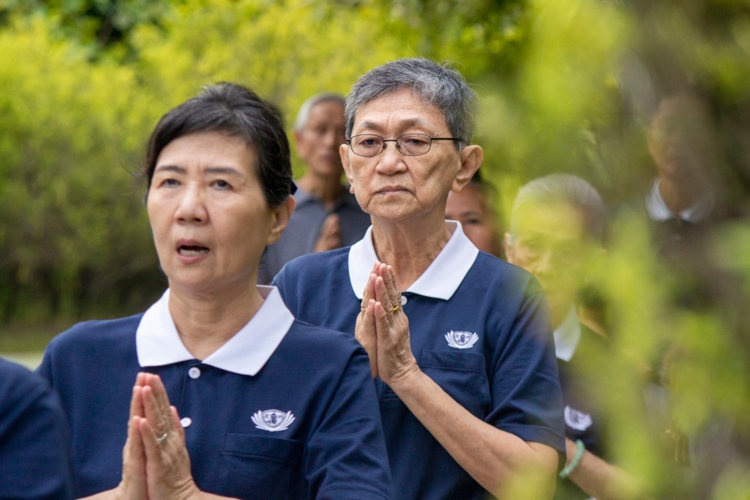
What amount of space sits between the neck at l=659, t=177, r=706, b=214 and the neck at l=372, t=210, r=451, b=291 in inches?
67.4

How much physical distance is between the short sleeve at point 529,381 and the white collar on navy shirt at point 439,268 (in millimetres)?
245

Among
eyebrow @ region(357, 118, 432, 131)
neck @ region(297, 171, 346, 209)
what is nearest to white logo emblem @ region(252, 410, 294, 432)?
eyebrow @ region(357, 118, 432, 131)

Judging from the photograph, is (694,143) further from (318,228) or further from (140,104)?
(140,104)

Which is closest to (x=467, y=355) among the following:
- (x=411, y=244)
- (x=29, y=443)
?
(x=411, y=244)

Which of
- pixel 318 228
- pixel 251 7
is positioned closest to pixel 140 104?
pixel 251 7

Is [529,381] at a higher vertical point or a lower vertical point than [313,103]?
lower

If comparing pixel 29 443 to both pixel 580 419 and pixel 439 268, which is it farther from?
pixel 439 268

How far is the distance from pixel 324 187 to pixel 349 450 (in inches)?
156

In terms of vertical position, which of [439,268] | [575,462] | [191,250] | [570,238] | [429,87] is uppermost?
[429,87]

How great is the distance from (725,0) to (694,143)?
16cm

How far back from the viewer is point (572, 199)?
0.98m

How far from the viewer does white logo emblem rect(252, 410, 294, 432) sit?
2.06 metres

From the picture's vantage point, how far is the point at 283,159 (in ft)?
7.58

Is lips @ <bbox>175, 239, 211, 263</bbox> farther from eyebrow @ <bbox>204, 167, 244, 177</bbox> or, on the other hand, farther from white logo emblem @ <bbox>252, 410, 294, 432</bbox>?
white logo emblem @ <bbox>252, 410, 294, 432</bbox>
